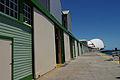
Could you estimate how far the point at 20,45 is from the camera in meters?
6.13

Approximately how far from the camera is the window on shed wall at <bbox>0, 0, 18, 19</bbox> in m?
5.30

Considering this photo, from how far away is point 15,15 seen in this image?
6066 millimetres

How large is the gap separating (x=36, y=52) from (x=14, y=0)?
3.46 m

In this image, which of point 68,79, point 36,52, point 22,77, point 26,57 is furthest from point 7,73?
point 68,79

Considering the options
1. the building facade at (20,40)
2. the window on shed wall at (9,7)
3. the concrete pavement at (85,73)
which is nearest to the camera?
the building facade at (20,40)

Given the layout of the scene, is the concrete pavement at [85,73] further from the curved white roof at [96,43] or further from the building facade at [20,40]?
the curved white roof at [96,43]

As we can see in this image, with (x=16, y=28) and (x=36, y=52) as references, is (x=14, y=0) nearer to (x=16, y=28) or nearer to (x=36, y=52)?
(x=16, y=28)

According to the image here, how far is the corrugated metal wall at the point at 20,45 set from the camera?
516 centimetres

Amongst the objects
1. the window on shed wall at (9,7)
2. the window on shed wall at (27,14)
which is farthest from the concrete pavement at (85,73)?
the window on shed wall at (9,7)

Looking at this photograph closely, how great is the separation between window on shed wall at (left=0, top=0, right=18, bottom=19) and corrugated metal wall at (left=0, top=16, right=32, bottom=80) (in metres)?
0.54

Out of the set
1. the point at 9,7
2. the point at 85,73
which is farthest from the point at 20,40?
the point at 85,73

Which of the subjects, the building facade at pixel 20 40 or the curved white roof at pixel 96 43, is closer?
the building facade at pixel 20 40

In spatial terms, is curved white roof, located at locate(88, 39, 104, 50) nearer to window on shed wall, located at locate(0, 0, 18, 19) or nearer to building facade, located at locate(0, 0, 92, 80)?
building facade, located at locate(0, 0, 92, 80)

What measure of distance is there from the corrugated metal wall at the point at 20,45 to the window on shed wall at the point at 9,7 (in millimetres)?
543
